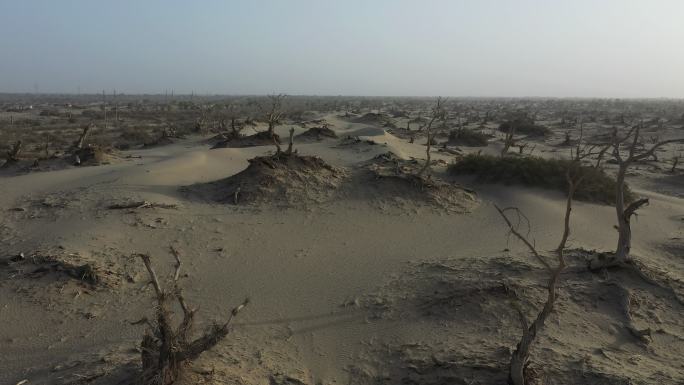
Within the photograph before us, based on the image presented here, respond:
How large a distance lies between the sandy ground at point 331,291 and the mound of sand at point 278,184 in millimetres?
510

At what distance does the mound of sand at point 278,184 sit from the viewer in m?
11.1

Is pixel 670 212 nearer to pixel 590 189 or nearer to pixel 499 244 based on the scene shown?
pixel 590 189

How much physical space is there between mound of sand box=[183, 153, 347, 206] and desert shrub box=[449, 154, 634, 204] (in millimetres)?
4317

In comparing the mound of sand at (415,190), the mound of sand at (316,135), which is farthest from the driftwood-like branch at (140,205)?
the mound of sand at (316,135)

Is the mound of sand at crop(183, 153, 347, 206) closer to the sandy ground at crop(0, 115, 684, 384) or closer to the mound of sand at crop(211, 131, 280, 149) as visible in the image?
the sandy ground at crop(0, 115, 684, 384)

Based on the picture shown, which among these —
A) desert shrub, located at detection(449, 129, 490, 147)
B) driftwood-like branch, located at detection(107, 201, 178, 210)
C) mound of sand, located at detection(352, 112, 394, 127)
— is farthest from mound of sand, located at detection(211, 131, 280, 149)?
mound of sand, located at detection(352, 112, 394, 127)

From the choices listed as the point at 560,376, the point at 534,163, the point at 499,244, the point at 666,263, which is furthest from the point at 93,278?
the point at 534,163

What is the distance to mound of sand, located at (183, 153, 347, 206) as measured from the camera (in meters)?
11.1

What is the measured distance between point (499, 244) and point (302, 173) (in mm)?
5125

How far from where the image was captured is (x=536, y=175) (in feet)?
44.5

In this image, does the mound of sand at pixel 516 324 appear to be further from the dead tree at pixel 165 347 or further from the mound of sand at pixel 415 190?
the mound of sand at pixel 415 190

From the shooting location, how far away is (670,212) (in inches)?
488

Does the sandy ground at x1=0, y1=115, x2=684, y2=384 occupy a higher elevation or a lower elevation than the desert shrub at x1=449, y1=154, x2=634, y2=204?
lower

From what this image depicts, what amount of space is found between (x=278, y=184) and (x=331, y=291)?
16.1 ft
